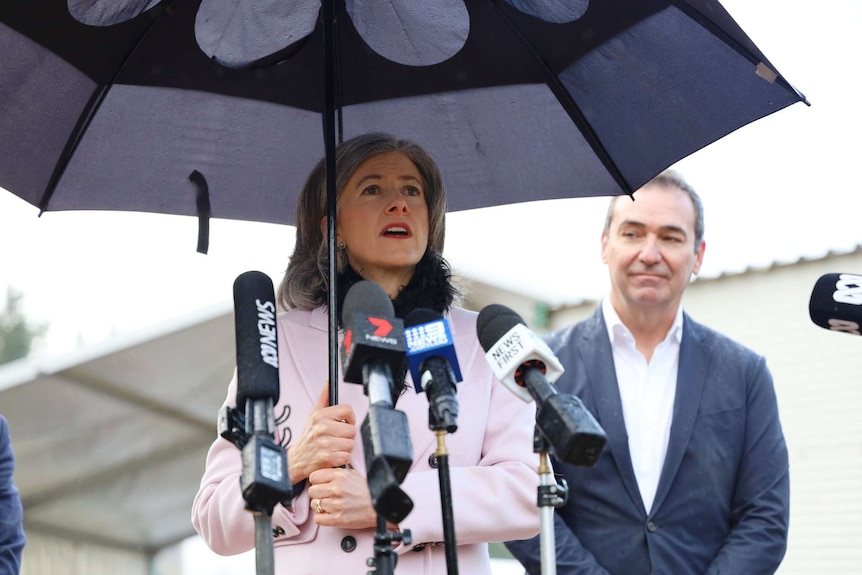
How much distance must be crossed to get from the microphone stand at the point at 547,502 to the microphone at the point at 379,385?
1.07 ft

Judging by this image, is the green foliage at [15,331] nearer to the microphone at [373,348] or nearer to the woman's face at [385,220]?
the woman's face at [385,220]

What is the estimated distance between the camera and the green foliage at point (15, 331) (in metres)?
49.5

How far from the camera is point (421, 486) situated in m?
2.81

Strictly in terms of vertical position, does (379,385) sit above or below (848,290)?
below

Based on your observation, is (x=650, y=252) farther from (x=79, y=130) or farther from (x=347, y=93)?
(x=79, y=130)

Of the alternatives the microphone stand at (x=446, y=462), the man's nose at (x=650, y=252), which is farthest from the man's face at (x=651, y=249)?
the microphone stand at (x=446, y=462)

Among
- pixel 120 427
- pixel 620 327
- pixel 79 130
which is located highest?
pixel 120 427

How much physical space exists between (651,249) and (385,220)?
175 centimetres

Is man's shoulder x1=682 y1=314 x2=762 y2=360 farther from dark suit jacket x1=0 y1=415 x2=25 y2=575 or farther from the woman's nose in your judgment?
dark suit jacket x1=0 y1=415 x2=25 y2=575

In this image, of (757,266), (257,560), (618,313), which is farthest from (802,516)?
(257,560)

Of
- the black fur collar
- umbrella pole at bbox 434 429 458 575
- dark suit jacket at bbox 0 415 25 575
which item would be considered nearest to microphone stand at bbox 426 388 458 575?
umbrella pole at bbox 434 429 458 575

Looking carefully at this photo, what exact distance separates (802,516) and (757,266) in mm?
1808

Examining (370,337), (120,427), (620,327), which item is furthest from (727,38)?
(120,427)

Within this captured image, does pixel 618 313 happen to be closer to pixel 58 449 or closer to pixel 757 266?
pixel 757 266
